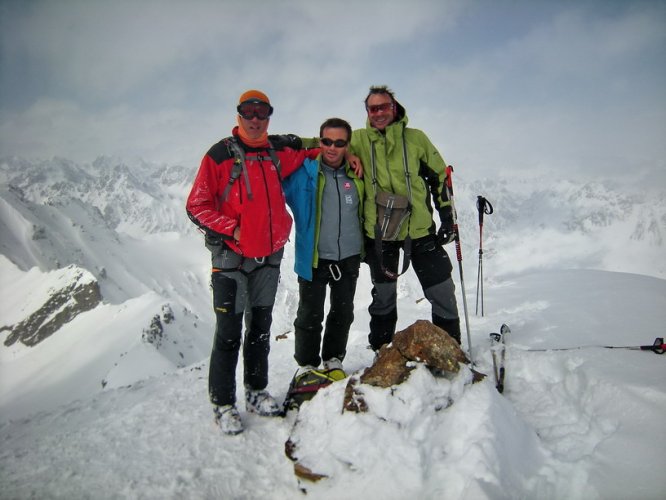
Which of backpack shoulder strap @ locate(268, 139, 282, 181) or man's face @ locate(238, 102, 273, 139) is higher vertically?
man's face @ locate(238, 102, 273, 139)

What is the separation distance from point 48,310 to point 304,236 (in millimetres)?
132444

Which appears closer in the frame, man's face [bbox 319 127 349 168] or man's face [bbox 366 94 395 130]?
man's face [bbox 319 127 349 168]

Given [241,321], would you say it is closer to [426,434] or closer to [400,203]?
[426,434]

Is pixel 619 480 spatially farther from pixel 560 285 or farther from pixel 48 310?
pixel 48 310

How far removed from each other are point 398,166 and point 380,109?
88 cm

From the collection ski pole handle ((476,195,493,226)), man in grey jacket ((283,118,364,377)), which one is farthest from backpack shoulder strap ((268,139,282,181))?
ski pole handle ((476,195,493,226))

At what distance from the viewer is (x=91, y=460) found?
4160 mm

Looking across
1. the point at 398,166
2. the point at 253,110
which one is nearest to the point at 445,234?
the point at 398,166

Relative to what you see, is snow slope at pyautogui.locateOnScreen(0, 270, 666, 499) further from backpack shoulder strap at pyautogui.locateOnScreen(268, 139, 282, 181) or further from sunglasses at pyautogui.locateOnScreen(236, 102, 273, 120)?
sunglasses at pyautogui.locateOnScreen(236, 102, 273, 120)

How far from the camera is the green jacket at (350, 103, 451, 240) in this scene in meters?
5.38

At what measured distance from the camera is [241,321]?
479 centimetres

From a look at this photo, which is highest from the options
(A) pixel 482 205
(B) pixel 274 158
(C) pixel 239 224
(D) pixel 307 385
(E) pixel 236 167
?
(B) pixel 274 158

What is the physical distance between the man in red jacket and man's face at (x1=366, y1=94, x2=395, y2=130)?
1449mm

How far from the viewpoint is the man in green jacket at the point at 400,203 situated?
5.33 metres
